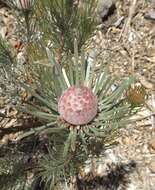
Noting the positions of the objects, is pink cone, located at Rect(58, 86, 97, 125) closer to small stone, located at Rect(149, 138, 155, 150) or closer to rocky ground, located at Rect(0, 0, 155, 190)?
rocky ground, located at Rect(0, 0, 155, 190)

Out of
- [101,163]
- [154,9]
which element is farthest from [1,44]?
[154,9]

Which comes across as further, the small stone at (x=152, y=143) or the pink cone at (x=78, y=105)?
the small stone at (x=152, y=143)

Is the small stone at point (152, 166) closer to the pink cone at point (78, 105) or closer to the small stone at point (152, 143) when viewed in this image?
the small stone at point (152, 143)

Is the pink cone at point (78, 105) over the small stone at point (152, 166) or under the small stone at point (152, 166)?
over

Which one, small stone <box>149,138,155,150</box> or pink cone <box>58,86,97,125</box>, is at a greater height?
pink cone <box>58,86,97,125</box>

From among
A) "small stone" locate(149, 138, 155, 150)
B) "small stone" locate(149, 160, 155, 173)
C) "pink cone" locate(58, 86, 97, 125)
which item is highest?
"pink cone" locate(58, 86, 97, 125)

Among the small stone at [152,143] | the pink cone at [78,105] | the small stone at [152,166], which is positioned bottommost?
the small stone at [152,166]

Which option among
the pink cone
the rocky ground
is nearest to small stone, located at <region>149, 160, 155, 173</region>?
the rocky ground

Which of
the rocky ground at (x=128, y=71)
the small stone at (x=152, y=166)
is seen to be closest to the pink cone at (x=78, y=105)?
the rocky ground at (x=128, y=71)

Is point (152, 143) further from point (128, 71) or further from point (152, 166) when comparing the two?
point (128, 71)
